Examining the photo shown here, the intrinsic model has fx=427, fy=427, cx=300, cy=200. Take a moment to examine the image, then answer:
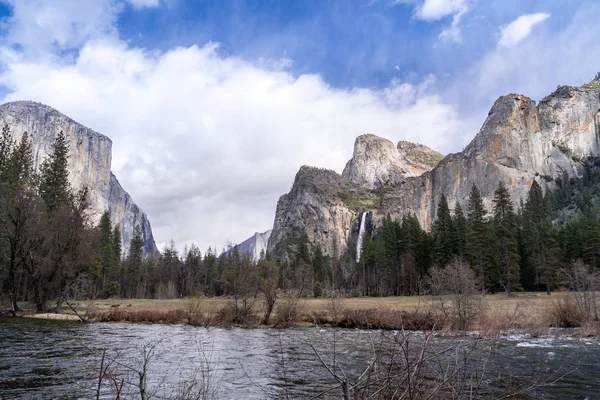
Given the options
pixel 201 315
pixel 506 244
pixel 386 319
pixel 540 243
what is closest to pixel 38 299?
pixel 201 315

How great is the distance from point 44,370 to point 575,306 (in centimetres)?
2890


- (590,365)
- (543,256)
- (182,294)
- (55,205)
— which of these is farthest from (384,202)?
(590,365)

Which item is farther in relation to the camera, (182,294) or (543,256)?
(182,294)

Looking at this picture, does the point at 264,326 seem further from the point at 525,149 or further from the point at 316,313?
the point at 525,149

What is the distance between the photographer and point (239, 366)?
14.6 metres

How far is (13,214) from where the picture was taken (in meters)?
36.9

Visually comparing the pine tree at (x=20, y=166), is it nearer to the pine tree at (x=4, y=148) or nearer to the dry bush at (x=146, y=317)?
the pine tree at (x=4, y=148)

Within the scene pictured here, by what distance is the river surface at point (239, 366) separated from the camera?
10.1 m

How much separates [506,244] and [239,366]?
56.2 m

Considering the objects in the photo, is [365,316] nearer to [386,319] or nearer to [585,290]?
[386,319]

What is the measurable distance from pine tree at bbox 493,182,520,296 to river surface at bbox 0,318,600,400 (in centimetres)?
A: 3947

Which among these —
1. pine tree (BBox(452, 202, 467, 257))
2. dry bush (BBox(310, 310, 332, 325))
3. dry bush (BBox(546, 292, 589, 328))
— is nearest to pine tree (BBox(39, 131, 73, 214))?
dry bush (BBox(310, 310, 332, 325))

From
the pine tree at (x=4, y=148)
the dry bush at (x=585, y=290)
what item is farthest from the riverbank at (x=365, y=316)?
the pine tree at (x=4, y=148)

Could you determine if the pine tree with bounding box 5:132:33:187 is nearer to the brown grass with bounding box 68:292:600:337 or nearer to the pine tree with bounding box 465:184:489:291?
the brown grass with bounding box 68:292:600:337
